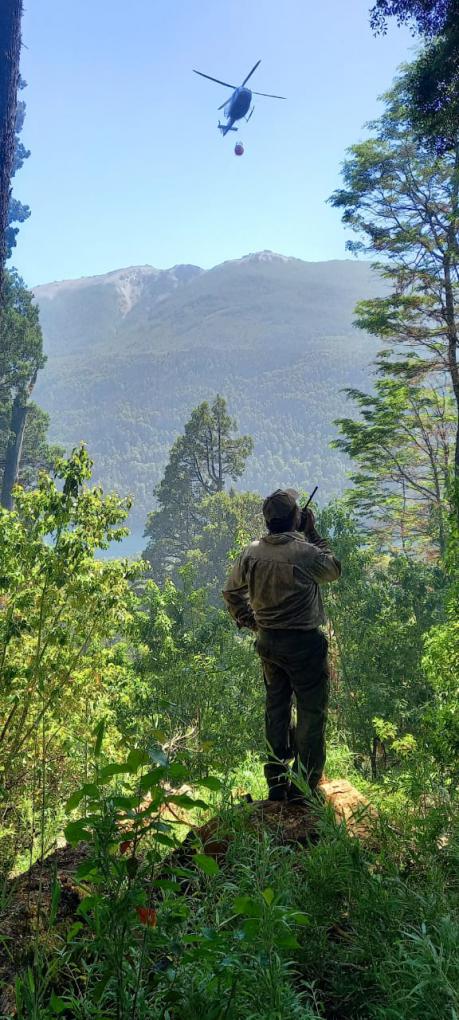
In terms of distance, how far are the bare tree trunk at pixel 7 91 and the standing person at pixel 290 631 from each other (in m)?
5.00

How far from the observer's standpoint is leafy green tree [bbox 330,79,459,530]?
1864 centimetres

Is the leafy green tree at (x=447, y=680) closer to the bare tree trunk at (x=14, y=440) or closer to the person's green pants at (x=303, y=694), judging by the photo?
the person's green pants at (x=303, y=694)

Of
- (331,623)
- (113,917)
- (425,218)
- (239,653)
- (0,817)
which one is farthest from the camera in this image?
(425,218)

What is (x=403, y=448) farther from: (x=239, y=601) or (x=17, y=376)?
(x=239, y=601)

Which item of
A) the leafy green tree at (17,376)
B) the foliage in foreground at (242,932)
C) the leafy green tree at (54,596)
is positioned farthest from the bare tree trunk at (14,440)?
the foliage in foreground at (242,932)

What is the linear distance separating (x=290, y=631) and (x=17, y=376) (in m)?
32.1

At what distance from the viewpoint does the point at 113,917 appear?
140 centimetres

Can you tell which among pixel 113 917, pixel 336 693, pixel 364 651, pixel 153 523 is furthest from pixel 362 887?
pixel 153 523

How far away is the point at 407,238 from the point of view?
1909 cm

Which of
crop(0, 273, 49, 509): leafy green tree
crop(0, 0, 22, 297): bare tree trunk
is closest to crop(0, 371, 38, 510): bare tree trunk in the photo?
crop(0, 273, 49, 509): leafy green tree

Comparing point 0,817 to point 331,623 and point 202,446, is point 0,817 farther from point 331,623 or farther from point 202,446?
point 202,446

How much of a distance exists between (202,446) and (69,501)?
150ft

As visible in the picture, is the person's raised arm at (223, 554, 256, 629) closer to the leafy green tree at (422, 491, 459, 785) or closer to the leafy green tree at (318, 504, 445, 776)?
the leafy green tree at (422, 491, 459, 785)

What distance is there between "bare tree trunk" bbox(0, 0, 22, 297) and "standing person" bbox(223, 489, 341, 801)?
16.4 feet
